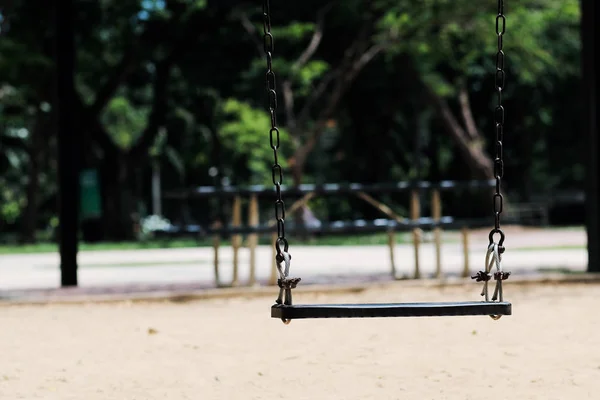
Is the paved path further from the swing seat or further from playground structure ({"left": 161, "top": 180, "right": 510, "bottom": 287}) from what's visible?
the swing seat

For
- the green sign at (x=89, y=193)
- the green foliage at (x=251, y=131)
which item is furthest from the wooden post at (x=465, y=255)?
the green sign at (x=89, y=193)

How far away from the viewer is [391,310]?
5625 millimetres

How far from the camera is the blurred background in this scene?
28016 millimetres

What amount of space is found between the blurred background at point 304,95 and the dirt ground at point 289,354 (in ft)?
36.2

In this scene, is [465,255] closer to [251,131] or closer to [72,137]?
[72,137]

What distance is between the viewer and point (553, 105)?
38.5 metres

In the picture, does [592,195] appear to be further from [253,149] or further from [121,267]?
[253,149]

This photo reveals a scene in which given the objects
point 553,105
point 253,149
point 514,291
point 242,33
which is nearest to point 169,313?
point 514,291

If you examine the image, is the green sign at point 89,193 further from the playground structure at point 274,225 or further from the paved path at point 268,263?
the playground structure at point 274,225

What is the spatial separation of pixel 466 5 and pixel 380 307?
2052 cm

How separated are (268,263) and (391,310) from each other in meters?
13.3

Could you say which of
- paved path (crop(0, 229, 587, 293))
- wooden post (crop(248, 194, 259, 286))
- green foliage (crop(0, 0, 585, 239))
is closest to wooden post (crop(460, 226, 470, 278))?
paved path (crop(0, 229, 587, 293))

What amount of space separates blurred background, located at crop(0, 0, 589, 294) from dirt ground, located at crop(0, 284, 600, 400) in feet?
36.2

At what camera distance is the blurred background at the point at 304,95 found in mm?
28016
